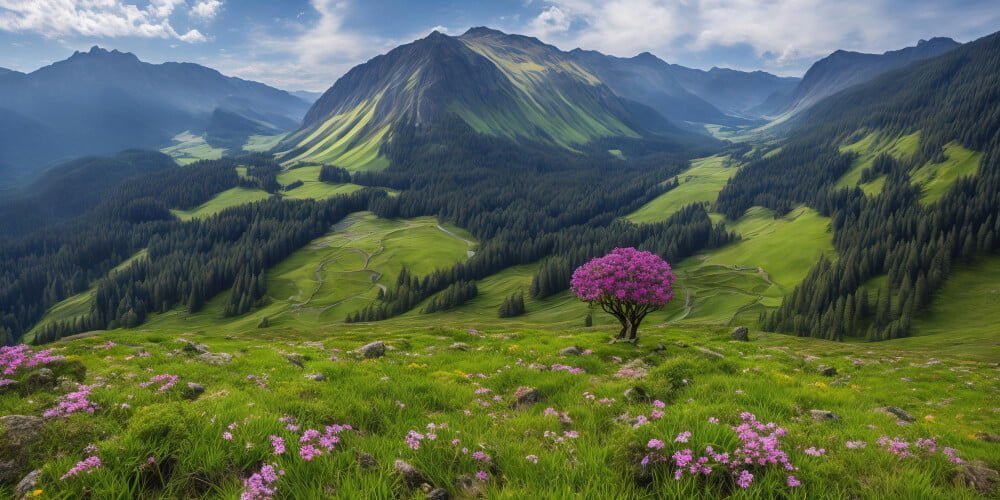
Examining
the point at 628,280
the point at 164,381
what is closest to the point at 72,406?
the point at 164,381

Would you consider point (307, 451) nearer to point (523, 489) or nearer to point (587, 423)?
point (523, 489)

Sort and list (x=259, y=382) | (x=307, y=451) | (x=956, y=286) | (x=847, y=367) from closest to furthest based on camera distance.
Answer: (x=307, y=451)
(x=259, y=382)
(x=847, y=367)
(x=956, y=286)

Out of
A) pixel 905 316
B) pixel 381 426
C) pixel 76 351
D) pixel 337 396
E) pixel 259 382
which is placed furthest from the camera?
pixel 905 316

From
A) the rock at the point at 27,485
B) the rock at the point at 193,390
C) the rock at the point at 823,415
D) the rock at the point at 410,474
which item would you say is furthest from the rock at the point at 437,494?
the rock at the point at 823,415

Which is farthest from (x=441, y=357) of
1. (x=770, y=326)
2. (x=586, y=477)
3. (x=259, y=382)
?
(x=770, y=326)

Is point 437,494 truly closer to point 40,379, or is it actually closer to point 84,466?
point 84,466

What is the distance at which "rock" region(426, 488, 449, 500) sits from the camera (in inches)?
267

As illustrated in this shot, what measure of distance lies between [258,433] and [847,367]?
128 ft

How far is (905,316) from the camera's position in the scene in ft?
425

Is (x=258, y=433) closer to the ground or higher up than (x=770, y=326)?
higher up

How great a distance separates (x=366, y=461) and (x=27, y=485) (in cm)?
487

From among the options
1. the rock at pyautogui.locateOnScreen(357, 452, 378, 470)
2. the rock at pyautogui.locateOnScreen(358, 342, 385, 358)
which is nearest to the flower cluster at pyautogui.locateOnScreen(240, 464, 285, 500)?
the rock at pyautogui.locateOnScreen(357, 452, 378, 470)

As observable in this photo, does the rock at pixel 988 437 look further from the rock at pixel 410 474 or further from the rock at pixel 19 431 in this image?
the rock at pixel 19 431

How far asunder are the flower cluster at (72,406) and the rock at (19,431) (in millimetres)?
962
